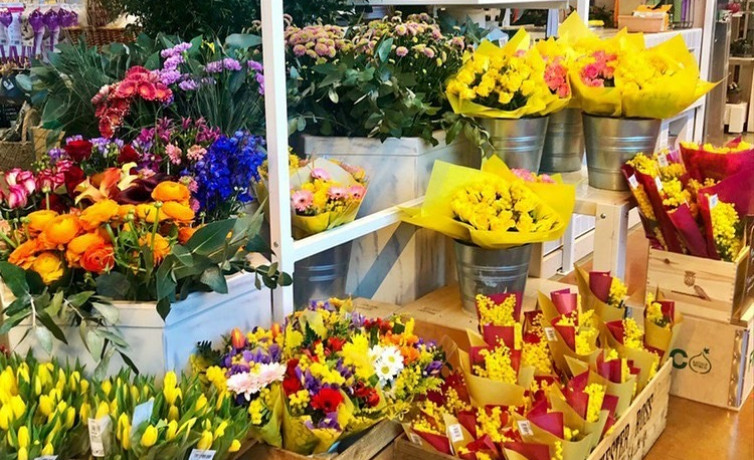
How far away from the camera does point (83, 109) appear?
181 centimetres

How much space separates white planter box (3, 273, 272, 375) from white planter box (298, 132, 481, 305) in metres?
0.61

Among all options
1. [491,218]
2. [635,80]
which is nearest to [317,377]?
[491,218]

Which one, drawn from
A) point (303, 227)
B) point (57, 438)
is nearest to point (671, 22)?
point (303, 227)

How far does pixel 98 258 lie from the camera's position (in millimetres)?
1344

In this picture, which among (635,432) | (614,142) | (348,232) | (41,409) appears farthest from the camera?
(614,142)

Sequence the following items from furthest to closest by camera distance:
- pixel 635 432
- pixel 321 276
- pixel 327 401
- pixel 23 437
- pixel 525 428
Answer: pixel 321 276, pixel 635 432, pixel 525 428, pixel 327 401, pixel 23 437

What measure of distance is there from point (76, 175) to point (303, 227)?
51 centimetres

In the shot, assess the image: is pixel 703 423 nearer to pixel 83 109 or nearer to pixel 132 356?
pixel 132 356

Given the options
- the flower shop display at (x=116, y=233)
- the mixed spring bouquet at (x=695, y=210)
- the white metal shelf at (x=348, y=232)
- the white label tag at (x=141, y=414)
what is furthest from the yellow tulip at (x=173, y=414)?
the mixed spring bouquet at (x=695, y=210)

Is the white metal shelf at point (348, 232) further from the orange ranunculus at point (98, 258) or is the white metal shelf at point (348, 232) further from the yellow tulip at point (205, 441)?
the yellow tulip at point (205, 441)

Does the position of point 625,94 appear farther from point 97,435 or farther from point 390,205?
point 97,435

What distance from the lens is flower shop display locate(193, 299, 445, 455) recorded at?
52.6 inches

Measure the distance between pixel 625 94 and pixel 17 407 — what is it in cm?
169

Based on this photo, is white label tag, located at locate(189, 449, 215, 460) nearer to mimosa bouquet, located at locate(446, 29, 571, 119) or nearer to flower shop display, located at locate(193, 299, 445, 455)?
flower shop display, located at locate(193, 299, 445, 455)
